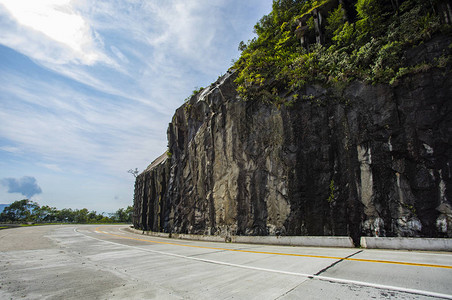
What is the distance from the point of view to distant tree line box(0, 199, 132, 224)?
6938 centimetres

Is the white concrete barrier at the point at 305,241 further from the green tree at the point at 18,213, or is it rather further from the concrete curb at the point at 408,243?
the green tree at the point at 18,213

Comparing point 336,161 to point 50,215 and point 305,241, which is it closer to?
point 305,241

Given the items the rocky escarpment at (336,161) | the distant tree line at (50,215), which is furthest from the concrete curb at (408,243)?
the distant tree line at (50,215)

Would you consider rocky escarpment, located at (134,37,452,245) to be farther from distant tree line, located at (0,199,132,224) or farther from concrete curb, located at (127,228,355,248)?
distant tree line, located at (0,199,132,224)

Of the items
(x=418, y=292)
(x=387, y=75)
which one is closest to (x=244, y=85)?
(x=387, y=75)

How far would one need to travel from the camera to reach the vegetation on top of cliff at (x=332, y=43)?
468 inches

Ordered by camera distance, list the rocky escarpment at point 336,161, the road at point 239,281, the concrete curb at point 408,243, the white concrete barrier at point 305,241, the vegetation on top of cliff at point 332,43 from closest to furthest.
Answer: the road at point 239,281
the concrete curb at point 408,243
the rocky escarpment at point 336,161
the white concrete barrier at point 305,241
the vegetation on top of cliff at point 332,43

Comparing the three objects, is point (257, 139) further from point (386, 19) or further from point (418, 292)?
point (418, 292)

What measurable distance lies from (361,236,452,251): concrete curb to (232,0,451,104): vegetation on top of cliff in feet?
26.3

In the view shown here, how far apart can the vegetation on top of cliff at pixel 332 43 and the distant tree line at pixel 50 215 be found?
3042 inches

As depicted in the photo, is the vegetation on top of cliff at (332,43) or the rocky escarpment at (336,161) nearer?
the rocky escarpment at (336,161)

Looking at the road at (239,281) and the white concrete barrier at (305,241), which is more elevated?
the road at (239,281)

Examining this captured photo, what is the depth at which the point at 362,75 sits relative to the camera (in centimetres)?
1264

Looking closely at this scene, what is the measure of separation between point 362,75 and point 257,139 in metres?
7.44
